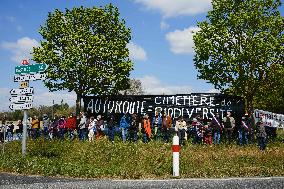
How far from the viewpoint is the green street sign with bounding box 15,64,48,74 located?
1522 cm

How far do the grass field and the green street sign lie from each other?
327cm

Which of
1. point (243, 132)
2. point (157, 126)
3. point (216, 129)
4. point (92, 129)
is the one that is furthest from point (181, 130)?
point (92, 129)

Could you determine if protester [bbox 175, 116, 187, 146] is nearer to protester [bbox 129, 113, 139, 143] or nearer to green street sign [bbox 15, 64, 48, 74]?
protester [bbox 129, 113, 139, 143]

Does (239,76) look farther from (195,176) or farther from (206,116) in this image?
(195,176)

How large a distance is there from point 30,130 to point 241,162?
17471 millimetres

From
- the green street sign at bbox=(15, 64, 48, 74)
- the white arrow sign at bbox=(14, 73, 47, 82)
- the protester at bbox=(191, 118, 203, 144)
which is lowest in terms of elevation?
the protester at bbox=(191, 118, 203, 144)

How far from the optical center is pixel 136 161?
45.7 ft

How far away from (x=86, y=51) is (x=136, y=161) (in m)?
20.3

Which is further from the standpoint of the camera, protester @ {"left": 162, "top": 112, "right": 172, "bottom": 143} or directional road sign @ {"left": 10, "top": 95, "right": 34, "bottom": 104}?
protester @ {"left": 162, "top": 112, "right": 172, "bottom": 143}

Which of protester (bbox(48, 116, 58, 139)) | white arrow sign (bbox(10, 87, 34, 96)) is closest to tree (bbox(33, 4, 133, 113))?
protester (bbox(48, 116, 58, 139))

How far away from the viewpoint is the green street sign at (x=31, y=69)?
15.2 m

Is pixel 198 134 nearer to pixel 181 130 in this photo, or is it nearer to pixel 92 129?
pixel 181 130

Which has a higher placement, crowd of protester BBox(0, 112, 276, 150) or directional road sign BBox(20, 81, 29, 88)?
directional road sign BBox(20, 81, 29, 88)

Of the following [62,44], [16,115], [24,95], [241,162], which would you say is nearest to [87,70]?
[62,44]
